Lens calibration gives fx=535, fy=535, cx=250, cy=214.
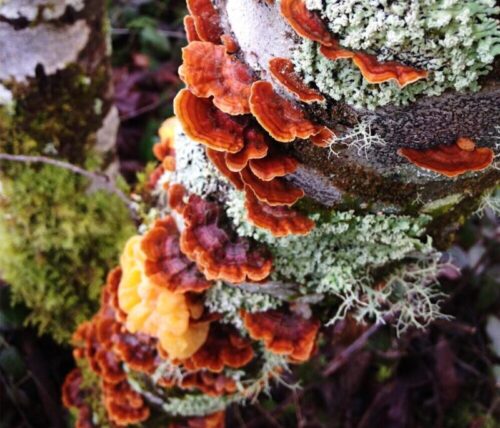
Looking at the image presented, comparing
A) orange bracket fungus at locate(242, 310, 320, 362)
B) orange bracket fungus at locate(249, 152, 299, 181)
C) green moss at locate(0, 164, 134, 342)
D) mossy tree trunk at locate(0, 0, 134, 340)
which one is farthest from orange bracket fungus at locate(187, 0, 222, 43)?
green moss at locate(0, 164, 134, 342)

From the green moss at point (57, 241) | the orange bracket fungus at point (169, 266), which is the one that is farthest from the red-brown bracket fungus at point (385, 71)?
the green moss at point (57, 241)

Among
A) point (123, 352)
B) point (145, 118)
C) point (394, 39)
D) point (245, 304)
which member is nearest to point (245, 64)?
point (394, 39)

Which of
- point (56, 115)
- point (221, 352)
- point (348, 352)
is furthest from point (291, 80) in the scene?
point (348, 352)

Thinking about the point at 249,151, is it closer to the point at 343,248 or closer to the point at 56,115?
the point at 343,248

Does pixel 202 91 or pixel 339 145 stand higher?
pixel 202 91

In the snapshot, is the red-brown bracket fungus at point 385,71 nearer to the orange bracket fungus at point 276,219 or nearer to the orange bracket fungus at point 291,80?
the orange bracket fungus at point 291,80

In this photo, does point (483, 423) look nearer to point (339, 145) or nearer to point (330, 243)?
point (330, 243)
